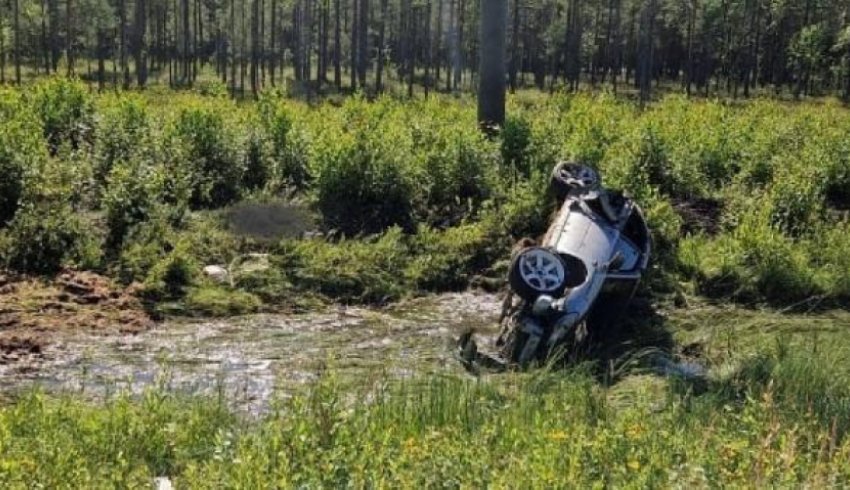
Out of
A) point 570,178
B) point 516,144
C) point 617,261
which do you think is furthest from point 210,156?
point 617,261

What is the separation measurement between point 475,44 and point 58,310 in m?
58.8

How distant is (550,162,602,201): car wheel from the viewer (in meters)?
10.1

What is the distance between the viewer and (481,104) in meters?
14.5

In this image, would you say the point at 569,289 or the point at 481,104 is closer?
the point at 569,289

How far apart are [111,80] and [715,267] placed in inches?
1910

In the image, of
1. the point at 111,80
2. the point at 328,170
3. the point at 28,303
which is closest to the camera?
the point at 28,303

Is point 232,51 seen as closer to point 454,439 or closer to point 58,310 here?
point 58,310

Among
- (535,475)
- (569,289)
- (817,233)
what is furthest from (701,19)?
(535,475)

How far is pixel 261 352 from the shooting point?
775 centimetres

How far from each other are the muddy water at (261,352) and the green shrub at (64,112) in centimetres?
567

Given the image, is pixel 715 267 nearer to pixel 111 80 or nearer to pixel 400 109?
pixel 400 109

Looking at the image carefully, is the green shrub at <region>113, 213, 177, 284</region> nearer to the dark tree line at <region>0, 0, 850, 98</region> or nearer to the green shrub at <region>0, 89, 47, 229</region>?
the green shrub at <region>0, 89, 47, 229</region>

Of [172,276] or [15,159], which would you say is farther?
[15,159]

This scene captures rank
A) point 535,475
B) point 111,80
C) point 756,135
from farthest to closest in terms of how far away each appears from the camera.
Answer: point 111,80, point 756,135, point 535,475
